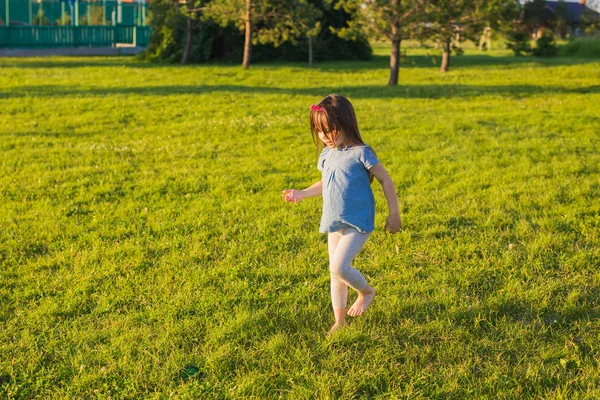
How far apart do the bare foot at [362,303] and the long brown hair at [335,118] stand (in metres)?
1.13

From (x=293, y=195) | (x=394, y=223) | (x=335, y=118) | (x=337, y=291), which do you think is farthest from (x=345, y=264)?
(x=335, y=118)

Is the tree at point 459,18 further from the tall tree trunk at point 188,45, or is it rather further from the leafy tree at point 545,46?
the leafy tree at point 545,46

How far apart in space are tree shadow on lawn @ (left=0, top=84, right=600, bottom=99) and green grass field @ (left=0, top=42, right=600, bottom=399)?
4825 millimetres

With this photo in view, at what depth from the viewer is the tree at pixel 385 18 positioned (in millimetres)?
20516

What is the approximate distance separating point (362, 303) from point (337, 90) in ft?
53.1

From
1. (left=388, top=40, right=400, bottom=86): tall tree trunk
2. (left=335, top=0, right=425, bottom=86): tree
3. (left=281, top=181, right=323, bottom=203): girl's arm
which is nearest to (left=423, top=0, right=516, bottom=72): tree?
(left=335, top=0, right=425, bottom=86): tree

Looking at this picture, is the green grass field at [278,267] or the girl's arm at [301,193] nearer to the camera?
the green grass field at [278,267]

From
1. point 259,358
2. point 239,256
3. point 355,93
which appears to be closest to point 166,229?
point 239,256

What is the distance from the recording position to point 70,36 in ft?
119

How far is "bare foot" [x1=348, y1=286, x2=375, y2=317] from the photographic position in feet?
15.1

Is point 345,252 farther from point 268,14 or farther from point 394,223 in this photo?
point 268,14

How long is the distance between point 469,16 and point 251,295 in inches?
748

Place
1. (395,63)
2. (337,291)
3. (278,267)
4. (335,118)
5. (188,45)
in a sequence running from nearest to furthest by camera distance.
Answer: (335,118)
(337,291)
(278,267)
(395,63)
(188,45)

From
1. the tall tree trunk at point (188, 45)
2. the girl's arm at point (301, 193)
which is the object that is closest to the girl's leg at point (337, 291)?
the girl's arm at point (301, 193)
